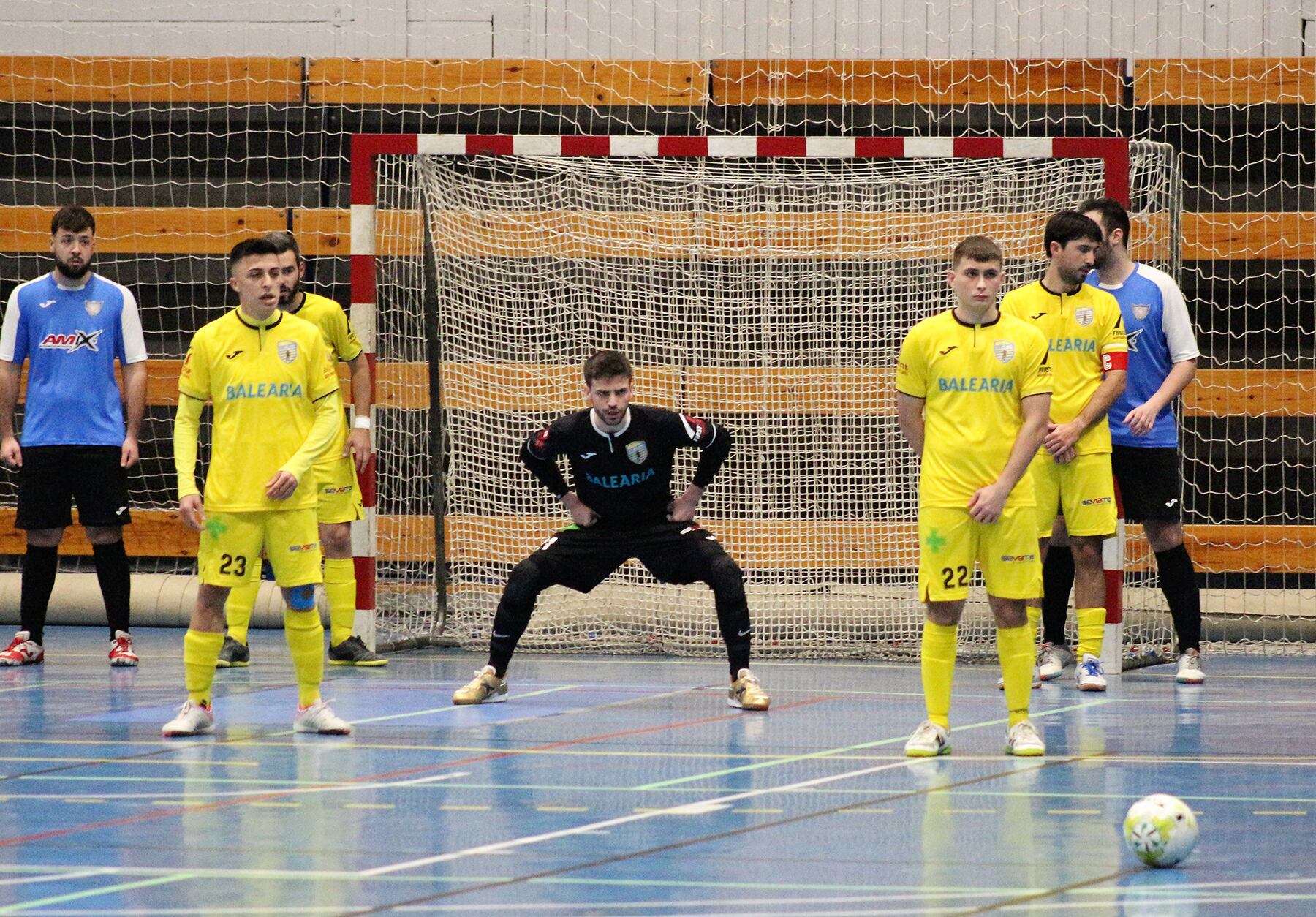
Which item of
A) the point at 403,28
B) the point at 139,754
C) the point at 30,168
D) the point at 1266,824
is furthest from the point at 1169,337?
the point at 30,168

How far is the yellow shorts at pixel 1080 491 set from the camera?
815 cm

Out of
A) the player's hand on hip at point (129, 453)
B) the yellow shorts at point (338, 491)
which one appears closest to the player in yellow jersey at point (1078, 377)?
the yellow shorts at point (338, 491)

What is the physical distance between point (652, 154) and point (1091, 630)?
3.28 meters

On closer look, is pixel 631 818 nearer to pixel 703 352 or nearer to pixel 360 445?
pixel 360 445

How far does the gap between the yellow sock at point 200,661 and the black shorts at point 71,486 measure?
267cm

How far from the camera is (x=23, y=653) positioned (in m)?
9.38

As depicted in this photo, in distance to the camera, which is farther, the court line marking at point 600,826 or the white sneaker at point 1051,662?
the white sneaker at point 1051,662

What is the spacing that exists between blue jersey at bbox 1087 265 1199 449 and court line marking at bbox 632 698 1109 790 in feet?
4.53

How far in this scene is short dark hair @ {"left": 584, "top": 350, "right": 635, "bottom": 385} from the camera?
7.59 m

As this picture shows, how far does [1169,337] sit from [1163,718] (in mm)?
1930

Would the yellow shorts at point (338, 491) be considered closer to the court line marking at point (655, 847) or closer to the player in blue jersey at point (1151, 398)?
the player in blue jersey at point (1151, 398)

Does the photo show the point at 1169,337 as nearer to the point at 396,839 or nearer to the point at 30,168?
the point at 396,839

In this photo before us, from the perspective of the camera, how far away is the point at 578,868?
4488mm

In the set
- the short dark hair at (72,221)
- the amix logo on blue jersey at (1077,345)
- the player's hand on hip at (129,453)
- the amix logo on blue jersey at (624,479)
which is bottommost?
the amix logo on blue jersey at (624,479)
